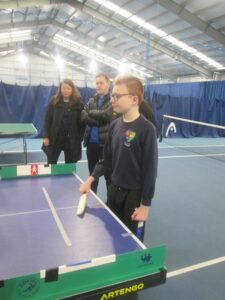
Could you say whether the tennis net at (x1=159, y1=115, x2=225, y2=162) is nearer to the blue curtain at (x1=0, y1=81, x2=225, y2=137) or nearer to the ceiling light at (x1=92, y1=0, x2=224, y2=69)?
the blue curtain at (x1=0, y1=81, x2=225, y2=137)

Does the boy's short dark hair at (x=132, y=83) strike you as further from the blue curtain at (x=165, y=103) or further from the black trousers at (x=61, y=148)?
the blue curtain at (x=165, y=103)

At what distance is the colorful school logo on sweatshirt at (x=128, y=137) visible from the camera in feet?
5.55

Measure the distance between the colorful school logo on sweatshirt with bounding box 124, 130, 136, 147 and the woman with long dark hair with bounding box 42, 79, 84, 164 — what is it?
5.39 feet

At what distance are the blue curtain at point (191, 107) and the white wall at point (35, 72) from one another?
5.96m

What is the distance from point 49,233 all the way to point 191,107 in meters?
10.3

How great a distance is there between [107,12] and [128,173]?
32.9 feet

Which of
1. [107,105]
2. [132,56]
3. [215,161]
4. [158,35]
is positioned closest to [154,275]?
[107,105]

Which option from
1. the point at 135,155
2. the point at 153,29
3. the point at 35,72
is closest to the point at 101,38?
the point at 153,29

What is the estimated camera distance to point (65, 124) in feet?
10.7

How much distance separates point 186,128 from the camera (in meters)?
10.7

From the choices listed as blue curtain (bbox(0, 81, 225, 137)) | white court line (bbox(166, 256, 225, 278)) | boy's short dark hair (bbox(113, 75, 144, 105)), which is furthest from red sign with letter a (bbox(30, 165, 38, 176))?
blue curtain (bbox(0, 81, 225, 137))

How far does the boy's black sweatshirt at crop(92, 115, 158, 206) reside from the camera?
5.45 ft

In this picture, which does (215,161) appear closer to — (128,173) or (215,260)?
(215,260)

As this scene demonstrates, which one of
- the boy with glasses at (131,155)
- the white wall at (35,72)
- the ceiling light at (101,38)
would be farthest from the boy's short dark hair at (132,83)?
the white wall at (35,72)
